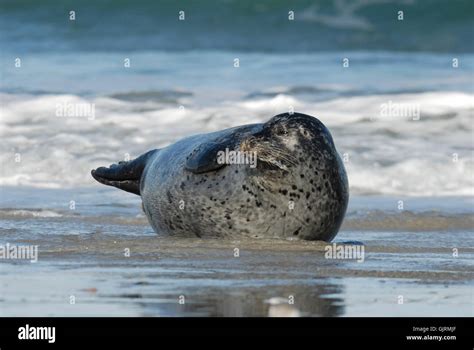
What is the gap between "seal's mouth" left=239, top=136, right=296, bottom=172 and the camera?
7.72 meters

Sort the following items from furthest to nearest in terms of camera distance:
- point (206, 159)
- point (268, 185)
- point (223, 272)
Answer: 1. point (206, 159)
2. point (268, 185)
3. point (223, 272)

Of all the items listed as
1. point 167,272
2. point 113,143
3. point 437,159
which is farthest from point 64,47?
point 167,272

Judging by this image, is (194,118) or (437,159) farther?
(194,118)

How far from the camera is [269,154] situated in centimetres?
775

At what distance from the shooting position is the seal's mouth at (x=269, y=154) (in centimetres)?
772

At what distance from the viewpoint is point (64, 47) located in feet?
68.6

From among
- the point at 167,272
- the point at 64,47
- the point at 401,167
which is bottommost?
the point at 167,272

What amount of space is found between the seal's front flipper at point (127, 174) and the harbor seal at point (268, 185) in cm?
100

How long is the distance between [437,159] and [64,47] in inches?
381

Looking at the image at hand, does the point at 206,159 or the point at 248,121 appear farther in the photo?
the point at 248,121

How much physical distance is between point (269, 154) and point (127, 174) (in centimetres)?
173

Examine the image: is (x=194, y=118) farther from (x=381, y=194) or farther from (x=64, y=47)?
(x=64, y=47)

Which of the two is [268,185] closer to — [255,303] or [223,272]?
[223,272]

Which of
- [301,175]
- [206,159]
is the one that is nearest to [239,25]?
[206,159]
